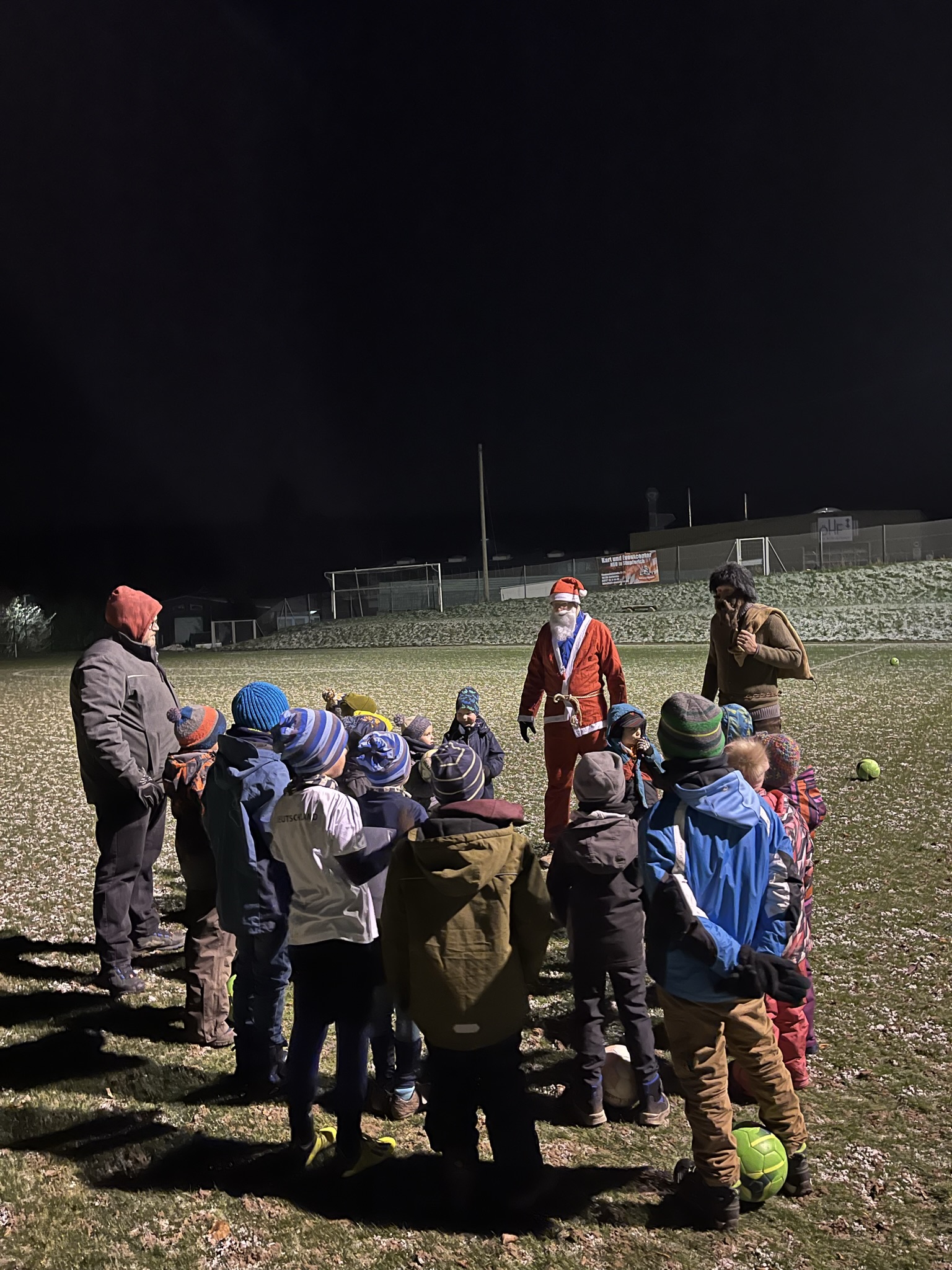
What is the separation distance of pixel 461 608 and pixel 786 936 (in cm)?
4447

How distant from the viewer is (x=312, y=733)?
10.4 ft

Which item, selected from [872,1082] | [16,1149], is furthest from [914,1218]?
[16,1149]

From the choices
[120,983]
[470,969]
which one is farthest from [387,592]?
[470,969]

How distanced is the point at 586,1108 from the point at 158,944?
10.5 ft

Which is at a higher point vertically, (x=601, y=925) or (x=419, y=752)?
(x=419, y=752)

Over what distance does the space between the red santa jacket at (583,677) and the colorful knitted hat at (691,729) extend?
3.53m

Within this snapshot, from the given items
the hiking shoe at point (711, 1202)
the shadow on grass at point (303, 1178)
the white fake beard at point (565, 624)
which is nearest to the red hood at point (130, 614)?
the shadow on grass at point (303, 1178)

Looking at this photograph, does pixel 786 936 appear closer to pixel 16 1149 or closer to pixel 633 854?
pixel 633 854

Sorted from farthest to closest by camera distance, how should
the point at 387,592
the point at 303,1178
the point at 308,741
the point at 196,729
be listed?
the point at 387,592
the point at 196,729
the point at 308,741
the point at 303,1178

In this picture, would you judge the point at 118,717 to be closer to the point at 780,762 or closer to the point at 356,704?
the point at 356,704

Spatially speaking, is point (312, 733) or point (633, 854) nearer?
point (312, 733)

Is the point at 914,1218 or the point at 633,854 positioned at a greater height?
the point at 633,854

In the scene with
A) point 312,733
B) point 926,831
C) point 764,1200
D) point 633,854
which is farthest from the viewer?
point 926,831

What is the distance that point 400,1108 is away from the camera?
3455 mm
